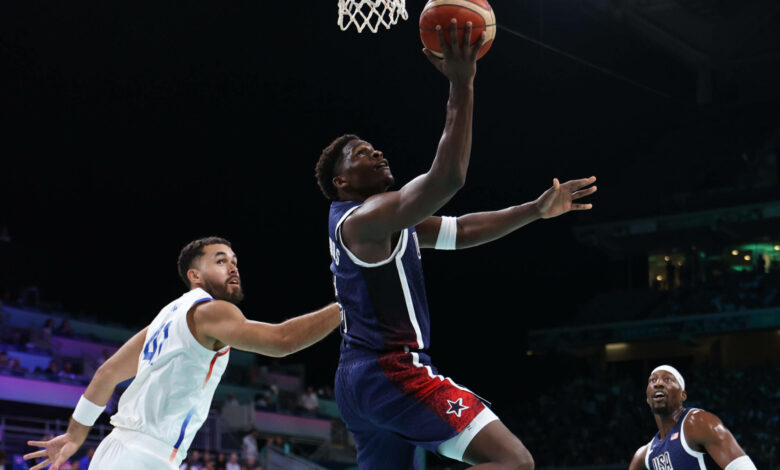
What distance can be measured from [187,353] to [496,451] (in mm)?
1719

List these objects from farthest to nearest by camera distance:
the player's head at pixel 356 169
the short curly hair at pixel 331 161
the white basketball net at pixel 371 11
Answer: the white basketball net at pixel 371 11
the short curly hair at pixel 331 161
the player's head at pixel 356 169

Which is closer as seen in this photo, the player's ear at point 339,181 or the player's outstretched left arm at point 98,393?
the player's ear at point 339,181

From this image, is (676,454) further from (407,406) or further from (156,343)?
(156,343)

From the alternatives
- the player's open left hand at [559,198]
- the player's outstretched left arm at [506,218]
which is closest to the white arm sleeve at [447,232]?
the player's outstretched left arm at [506,218]

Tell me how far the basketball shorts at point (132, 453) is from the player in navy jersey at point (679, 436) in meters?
4.43

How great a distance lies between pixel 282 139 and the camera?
76.4ft

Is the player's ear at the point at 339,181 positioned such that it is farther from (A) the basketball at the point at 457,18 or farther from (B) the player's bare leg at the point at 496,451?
(B) the player's bare leg at the point at 496,451

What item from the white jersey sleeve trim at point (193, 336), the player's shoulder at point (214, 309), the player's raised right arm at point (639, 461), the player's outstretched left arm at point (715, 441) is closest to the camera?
the player's shoulder at point (214, 309)

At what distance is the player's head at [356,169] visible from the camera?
4535 millimetres

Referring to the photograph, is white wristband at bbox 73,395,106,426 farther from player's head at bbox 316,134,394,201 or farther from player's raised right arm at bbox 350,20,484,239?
player's raised right arm at bbox 350,20,484,239

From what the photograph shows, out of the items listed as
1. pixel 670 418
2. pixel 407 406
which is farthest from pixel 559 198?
pixel 670 418

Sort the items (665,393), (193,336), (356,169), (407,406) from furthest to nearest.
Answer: (665,393)
(193,336)
(356,169)
(407,406)

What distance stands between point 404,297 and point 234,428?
19.8 metres

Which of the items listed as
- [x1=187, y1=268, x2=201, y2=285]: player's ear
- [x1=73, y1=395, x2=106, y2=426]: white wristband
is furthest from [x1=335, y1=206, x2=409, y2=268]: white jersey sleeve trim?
[x1=73, y1=395, x2=106, y2=426]: white wristband
